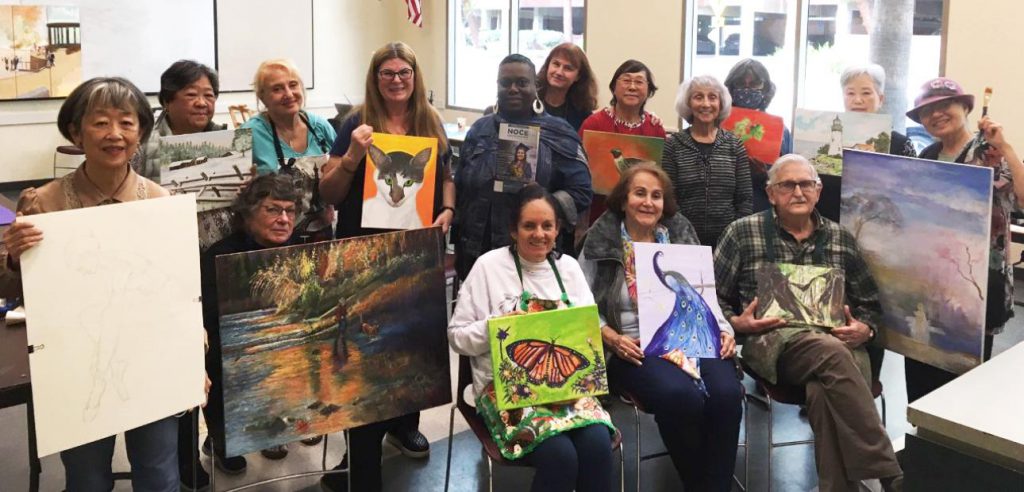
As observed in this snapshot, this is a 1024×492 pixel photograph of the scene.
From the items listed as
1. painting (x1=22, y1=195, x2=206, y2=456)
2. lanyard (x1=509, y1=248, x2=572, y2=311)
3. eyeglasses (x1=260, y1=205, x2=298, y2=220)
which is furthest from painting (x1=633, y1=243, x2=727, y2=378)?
painting (x1=22, y1=195, x2=206, y2=456)

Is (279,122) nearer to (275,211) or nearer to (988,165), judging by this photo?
(275,211)

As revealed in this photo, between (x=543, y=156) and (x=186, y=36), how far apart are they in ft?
21.5

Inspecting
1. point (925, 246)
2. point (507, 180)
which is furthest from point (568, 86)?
point (925, 246)

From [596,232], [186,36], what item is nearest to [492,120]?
[596,232]

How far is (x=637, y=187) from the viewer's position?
3.06m

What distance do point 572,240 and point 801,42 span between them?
4538 mm

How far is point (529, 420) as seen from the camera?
8.55 ft

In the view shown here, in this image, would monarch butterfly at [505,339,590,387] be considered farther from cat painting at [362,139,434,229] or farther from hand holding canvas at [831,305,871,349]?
hand holding canvas at [831,305,871,349]

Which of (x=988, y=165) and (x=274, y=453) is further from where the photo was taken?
(x=274, y=453)

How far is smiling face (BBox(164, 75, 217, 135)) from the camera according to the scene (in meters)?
3.06

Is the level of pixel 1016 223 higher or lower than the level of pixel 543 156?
lower

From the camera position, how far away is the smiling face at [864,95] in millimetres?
3918

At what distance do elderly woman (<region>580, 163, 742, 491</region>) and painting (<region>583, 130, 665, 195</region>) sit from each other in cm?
48

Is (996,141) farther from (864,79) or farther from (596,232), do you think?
(596,232)
